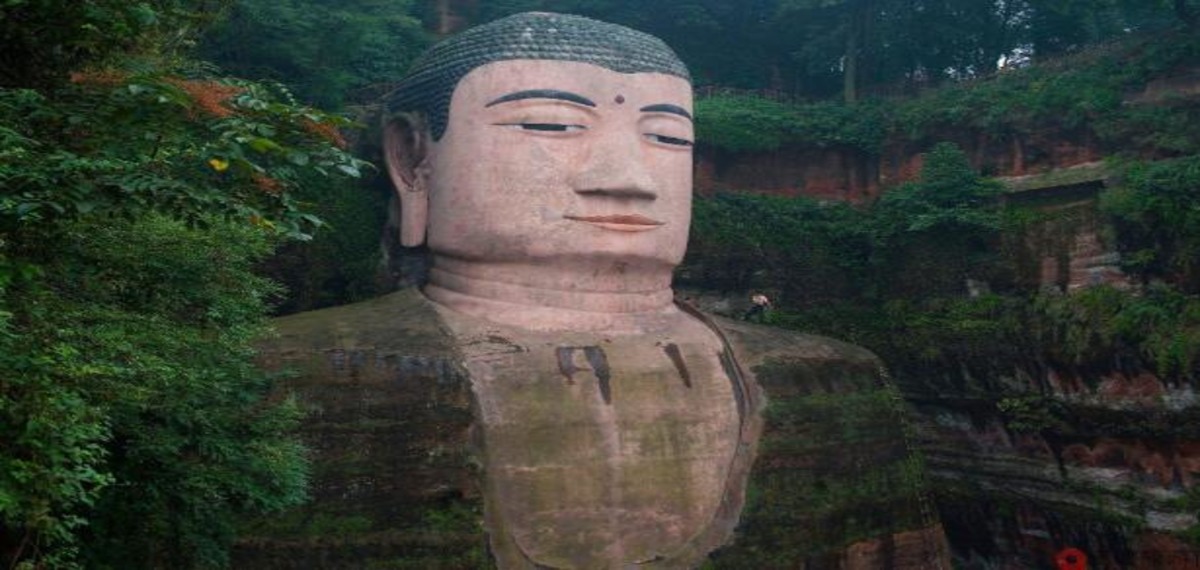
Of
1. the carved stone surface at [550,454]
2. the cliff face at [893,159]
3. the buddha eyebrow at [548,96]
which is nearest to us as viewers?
the carved stone surface at [550,454]

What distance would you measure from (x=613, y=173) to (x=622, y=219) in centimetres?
42

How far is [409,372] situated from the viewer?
8352mm

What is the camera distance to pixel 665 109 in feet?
32.1

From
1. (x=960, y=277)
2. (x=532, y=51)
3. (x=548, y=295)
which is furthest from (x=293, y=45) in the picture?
(x=960, y=277)

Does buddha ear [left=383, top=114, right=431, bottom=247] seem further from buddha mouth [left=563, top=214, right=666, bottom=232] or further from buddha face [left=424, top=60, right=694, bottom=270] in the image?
buddha mouth [left=563, top=214, right=666, bottom=232]

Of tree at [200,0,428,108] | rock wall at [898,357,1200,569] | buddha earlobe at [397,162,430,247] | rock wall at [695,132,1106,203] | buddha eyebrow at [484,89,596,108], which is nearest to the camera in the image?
buddha eyebrow at [484,89,596,108]

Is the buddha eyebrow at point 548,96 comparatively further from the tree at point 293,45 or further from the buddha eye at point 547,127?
the tree at point 293,45

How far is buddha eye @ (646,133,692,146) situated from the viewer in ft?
31.9

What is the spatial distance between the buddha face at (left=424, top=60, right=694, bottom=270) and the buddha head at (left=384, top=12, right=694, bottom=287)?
1cm

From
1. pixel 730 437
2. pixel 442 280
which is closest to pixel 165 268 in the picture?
pixel 442 280

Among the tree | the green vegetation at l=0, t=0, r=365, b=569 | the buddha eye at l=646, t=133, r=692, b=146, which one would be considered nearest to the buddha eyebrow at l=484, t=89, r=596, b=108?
the buddha eye at l=646, t=133, r=692, b=146

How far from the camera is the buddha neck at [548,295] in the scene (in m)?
9.37

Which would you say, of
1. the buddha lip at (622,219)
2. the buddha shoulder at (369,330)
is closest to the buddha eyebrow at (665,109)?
the buddha lip at (622,219)

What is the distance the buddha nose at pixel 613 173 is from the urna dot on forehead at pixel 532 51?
0.73m
